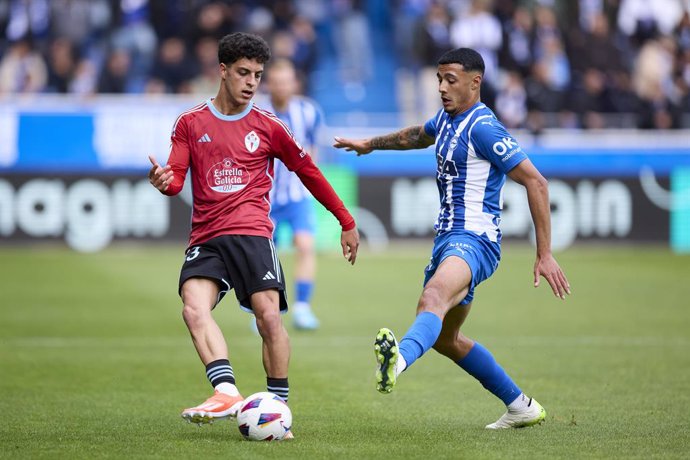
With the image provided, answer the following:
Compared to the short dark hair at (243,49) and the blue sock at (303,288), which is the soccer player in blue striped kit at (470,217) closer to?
the short dark hair at (243,49)

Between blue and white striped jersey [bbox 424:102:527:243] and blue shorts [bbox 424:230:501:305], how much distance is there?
5 cm

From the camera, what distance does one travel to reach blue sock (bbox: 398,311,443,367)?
6.17 m

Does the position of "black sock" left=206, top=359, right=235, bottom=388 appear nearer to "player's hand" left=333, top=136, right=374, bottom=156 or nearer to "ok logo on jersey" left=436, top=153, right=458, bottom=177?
"ok logo on jersey" left=436, top=153, right=458, bottom=177

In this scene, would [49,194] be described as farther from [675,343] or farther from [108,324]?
[675,343]

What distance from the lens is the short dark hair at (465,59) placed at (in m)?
6.86

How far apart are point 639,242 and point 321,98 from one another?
25.8 feet

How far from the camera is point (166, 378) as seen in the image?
9039mm

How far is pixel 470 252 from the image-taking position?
22.0 ft

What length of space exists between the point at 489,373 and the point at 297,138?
211 inches

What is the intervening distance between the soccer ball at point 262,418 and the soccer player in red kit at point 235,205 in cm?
30

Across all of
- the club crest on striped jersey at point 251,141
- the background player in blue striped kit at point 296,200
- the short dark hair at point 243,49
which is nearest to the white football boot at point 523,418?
the club crest on striped jersey at point 251,141

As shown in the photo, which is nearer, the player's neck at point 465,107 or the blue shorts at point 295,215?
the player's neck at point 465,107

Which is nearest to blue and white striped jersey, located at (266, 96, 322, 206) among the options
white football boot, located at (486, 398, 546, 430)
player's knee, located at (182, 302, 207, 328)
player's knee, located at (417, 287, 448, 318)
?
white football boot, located at (486, 398, 546, 430)

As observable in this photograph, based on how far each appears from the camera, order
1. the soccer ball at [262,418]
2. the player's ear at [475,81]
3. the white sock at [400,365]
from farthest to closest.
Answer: the player's ear at [475,81], the soccer ball at [262,418], the white sock at [400,365]
